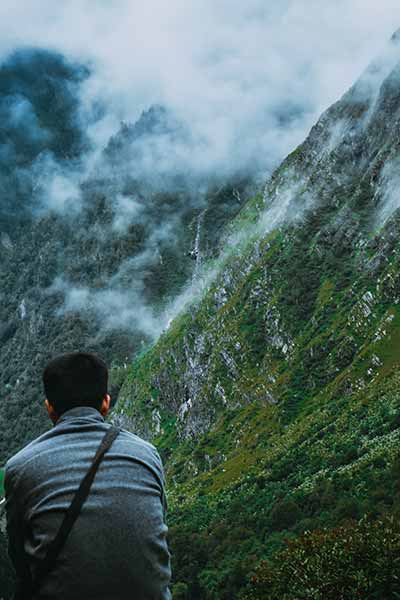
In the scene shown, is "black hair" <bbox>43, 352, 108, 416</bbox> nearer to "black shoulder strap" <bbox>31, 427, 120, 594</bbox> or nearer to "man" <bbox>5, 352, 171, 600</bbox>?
"man" <bbox>5, 352, 171, 600</bbox>

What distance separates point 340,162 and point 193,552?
390ft

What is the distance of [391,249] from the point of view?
128 metres

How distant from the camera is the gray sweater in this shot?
4.54 meters

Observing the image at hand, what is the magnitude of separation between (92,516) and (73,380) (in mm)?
1228

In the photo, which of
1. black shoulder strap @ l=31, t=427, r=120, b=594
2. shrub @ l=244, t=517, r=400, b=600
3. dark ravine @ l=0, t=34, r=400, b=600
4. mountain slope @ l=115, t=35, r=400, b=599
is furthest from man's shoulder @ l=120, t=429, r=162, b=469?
mountain slope @ l=115, t=35, r=400, b=599

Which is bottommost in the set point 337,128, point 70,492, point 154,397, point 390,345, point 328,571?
point 70,492

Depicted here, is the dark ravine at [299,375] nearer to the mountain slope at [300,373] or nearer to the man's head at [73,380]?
the mountain slope at [300,373]

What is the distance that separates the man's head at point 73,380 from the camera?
5445 mm

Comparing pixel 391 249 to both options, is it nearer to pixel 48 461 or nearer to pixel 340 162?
pixel 340 162

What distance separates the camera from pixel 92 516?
467 centimetres

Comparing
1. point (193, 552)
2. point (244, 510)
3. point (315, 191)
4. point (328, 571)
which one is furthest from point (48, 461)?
point (315, 191)

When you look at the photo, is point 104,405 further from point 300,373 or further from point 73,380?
point 300,373

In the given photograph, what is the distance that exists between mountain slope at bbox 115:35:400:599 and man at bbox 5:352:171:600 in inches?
2201

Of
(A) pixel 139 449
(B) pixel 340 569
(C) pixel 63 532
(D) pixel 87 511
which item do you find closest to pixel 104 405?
(A) pixel 139 449
